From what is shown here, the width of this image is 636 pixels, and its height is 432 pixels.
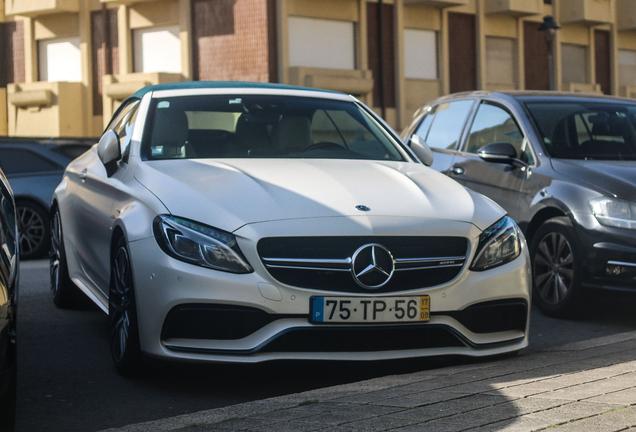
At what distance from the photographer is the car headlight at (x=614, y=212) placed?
631cm

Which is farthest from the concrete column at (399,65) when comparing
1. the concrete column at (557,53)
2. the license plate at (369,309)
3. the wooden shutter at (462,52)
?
the license plate at (369,309)

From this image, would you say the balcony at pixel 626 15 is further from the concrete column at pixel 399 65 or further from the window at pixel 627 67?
the concrete column at pixel 399 65

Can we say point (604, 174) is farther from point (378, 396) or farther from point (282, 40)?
point (282, 40)

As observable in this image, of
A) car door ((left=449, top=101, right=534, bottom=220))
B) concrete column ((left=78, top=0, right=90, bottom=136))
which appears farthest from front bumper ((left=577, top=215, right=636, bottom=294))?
concrete column ((left=78, top=0, right=90, bottom=136))

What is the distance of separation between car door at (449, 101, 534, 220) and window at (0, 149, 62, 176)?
557 centimetres

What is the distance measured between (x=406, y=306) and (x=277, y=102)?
6.98ft

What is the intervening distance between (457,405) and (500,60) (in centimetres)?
2984

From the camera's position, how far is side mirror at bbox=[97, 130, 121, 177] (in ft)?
17.9

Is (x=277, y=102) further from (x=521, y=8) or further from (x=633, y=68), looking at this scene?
(x=633, y=68)

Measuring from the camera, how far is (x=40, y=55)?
1253 inches

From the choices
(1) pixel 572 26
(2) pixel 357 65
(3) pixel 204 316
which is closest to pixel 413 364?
(3) pixel 204 316

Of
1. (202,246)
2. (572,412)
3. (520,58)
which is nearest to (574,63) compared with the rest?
(520,58)

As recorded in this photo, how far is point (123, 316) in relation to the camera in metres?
4.73

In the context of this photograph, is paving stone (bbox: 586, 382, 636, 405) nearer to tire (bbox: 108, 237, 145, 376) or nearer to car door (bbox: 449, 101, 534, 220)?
tire (bbox: 108, 237, 145, 376)
